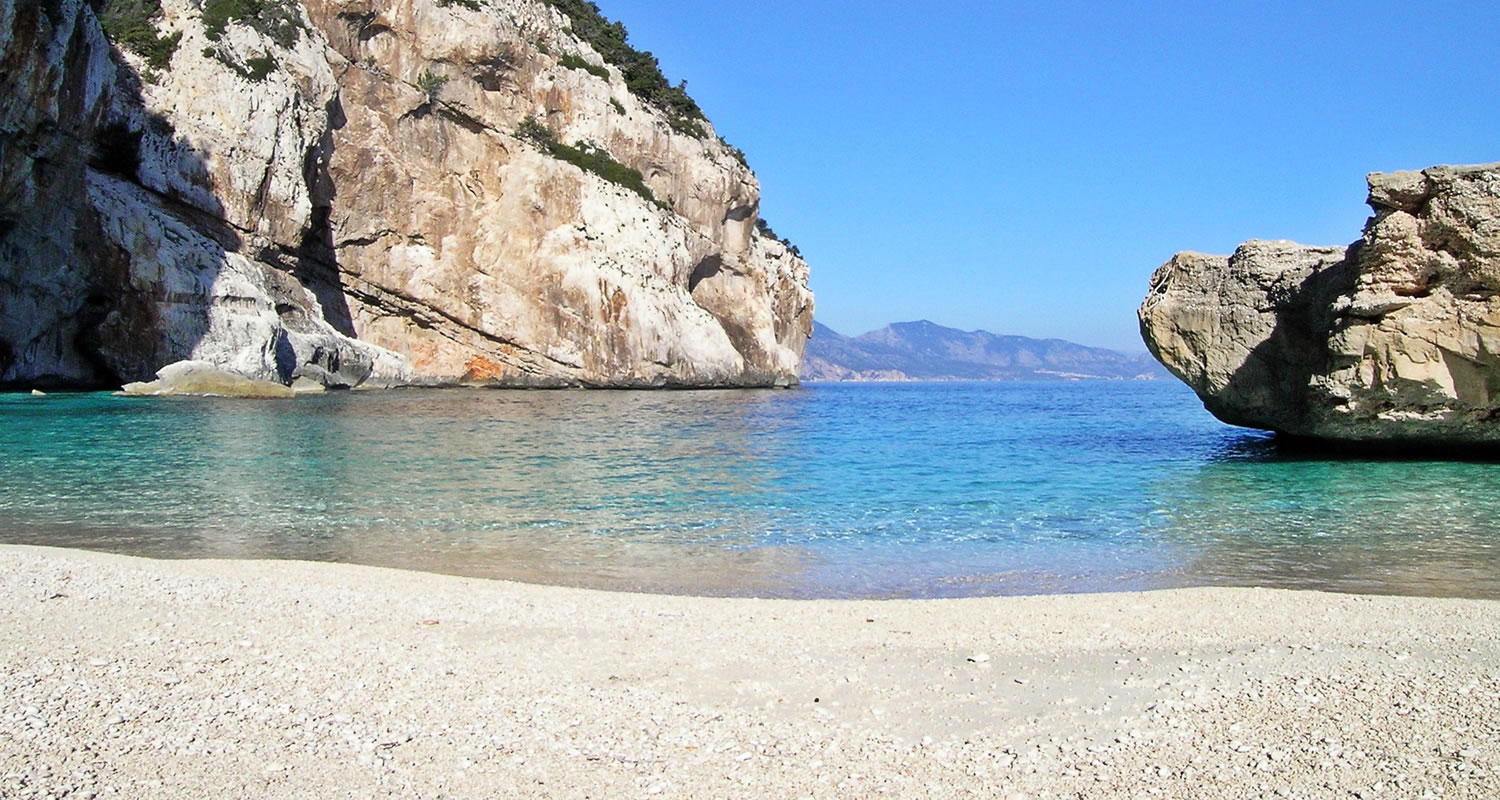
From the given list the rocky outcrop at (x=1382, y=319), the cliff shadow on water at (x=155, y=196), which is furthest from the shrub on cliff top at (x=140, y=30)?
the rocky outcrop at (x=1382, y=319)

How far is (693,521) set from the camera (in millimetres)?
12555

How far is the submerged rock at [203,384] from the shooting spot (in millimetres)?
35781

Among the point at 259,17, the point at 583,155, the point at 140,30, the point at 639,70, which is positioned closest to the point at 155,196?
the point at 140,30

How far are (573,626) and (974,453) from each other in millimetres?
16567

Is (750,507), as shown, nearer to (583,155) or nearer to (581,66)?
(583,155)

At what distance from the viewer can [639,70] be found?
64.1 metres

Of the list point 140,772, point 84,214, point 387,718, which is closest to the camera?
point 140,772

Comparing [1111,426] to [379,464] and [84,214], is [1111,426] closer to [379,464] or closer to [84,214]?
[379,464]

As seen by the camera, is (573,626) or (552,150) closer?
(573,626)

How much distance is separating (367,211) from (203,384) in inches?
640

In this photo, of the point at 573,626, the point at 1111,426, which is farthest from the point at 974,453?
the point at 573,626

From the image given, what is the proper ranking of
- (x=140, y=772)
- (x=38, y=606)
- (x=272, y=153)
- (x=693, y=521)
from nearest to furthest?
(x=140, y=772), (x=38, y=606), (x=693, y=521), (x=272, y=153)

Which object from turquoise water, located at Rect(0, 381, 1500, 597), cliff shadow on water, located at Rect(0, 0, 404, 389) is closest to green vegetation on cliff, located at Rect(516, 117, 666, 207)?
Answer: cliff shadow on water, located at Rect(0, 0, 404, 389)

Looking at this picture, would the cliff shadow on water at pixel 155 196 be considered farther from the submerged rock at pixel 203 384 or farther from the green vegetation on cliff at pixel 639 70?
the green vegetation on cliff at pixel 639 70
